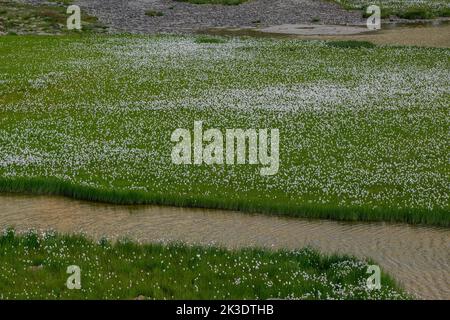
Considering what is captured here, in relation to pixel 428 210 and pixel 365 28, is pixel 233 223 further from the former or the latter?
pixel 365 28

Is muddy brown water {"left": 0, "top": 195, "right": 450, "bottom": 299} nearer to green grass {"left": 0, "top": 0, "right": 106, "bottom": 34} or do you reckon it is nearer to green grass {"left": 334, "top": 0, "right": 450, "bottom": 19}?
green grass {"left": 0, "top": 0, "right": 106, "bottom": 34}

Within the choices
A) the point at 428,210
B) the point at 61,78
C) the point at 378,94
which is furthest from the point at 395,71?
the point at 428,210

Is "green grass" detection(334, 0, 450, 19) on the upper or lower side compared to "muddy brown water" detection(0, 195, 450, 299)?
upper

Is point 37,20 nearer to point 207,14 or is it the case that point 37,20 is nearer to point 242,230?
point 207,14

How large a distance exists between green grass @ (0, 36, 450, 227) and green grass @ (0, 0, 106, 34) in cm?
2011

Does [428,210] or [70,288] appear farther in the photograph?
[428,210]

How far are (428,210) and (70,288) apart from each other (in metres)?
12.0

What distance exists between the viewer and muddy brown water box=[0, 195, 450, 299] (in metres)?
17.0

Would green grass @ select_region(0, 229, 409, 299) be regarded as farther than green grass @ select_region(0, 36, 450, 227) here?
No

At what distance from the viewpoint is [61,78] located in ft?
143

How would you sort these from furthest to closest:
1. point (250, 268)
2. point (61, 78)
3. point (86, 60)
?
point (86, 60) → point (61, 78) → point (250, 268)

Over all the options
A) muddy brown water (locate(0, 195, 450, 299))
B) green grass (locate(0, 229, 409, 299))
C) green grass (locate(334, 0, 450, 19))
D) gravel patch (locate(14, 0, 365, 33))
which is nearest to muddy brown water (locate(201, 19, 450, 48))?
gravel patch (locate(14, 0, 365, 33))

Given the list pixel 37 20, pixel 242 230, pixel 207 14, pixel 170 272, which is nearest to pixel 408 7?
pixel 207 14

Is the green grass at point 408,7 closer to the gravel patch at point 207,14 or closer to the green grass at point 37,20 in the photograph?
the gravel patch at point 207,14
